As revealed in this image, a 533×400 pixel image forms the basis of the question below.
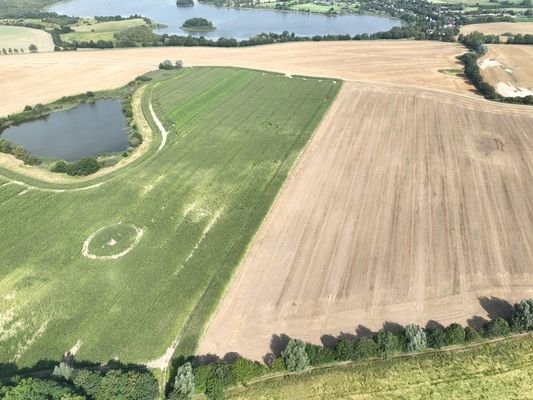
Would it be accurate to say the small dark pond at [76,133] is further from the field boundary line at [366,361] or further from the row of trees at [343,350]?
the field boundary line at [366,361]

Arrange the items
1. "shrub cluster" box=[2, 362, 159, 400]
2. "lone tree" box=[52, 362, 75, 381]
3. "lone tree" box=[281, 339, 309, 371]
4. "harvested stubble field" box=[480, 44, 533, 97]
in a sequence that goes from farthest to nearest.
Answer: "harvested stubble field" box=[480, 44, 533, 97], "lone tree" box=[281, 339, 309, 371], "lone tree" box=[52, 362, 75, 381], "shrub cluster" box=[2, 362, 159, 400]

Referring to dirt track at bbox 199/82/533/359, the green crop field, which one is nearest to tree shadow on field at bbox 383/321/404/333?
dirt track at bbox 199/82/533/359

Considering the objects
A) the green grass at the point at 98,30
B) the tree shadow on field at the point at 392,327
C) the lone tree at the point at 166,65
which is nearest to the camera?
the tree shadow on field at the point at 392,327

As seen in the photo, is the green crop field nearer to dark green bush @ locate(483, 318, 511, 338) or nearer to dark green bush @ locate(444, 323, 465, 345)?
dark green bush @ locate(444, 323, 465, 345)

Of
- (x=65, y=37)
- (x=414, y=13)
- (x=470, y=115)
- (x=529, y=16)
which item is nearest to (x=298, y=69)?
(x=470, y=115)


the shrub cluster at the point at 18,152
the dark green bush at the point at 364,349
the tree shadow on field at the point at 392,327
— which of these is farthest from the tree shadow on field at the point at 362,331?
the shrub cluster at the point at 18,152

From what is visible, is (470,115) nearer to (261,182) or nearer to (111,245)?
(261,182)
